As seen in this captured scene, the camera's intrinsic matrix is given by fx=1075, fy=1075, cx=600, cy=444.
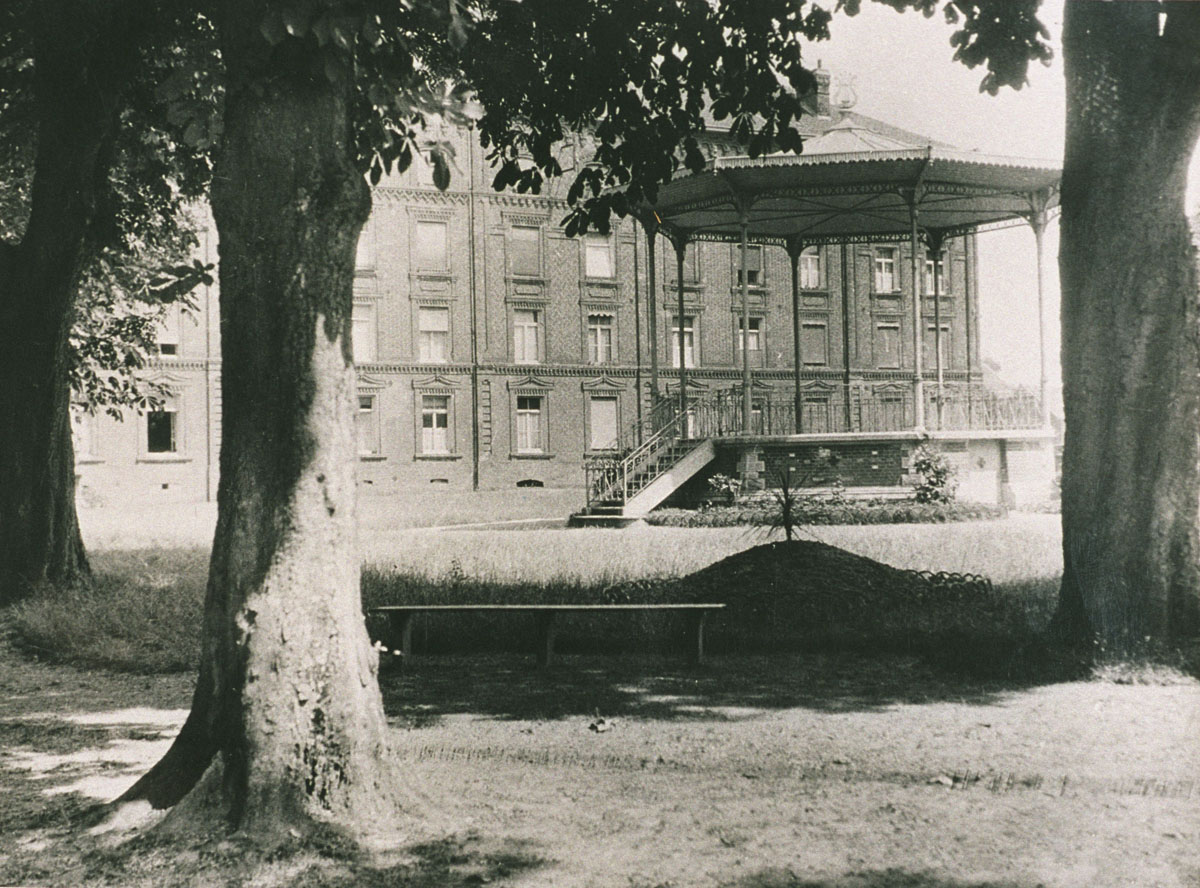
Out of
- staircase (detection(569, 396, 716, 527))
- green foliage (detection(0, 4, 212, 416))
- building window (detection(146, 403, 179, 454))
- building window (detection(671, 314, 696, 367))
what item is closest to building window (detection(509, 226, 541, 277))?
building window (detection(671, 314, 696, 367))

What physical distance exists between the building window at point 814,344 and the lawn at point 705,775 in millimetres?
35255

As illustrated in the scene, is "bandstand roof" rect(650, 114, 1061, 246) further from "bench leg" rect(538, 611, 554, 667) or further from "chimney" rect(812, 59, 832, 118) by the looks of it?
"chimney" rect(812, 59, 832, 118)

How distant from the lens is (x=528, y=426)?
37.6 metres

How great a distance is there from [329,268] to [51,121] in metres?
7.77

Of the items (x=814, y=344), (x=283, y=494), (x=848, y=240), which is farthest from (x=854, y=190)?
(x=814, y=344)

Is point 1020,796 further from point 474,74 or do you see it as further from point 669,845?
point 474,74

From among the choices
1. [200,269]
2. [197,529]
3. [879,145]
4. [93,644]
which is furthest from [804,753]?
[197,529]

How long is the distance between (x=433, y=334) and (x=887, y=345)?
18399 mm

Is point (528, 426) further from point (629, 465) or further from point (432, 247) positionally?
point (629, 465)

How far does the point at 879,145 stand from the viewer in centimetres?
2189

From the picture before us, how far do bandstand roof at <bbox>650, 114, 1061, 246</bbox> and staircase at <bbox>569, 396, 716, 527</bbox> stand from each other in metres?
4.69

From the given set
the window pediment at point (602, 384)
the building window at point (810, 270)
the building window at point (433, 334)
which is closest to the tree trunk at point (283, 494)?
the building window at point (433, 334)

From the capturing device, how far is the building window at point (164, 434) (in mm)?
35812

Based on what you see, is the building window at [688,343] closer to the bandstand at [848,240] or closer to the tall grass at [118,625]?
the bandstand at [848,240]
